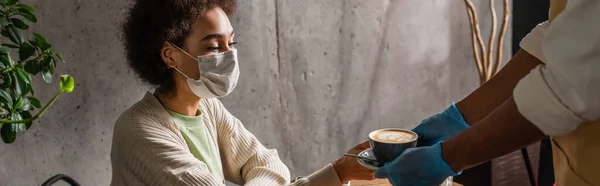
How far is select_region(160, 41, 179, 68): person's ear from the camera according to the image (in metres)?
1.84

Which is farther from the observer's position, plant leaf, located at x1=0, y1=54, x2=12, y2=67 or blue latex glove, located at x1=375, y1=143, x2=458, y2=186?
plant leaf, located at x1=0, y1=54, x2=12, y2=67

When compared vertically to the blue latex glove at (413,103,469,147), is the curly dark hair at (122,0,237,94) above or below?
above

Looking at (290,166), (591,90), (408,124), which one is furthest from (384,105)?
(591,90)

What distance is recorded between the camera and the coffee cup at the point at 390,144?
149 cm

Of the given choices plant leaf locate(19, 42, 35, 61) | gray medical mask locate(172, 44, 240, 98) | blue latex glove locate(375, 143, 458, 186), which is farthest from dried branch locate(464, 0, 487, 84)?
plant leaf locate(19, 42, 35, 61)

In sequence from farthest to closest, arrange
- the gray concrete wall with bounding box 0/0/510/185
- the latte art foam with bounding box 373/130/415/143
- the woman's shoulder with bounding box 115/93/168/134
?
the gray concrete wall with bounding box 0/0/510/185 → the woman's shoulder with bounding box 115/93/168/134 → the latte art foam with bounding box 373/130/415/143

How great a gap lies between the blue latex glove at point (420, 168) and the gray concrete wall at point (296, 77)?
3.82 ft

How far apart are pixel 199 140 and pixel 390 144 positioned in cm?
65

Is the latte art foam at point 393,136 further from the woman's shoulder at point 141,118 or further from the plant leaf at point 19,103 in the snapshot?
the plant leaf at point 19,103

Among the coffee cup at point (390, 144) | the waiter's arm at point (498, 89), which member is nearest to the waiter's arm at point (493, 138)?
the coffee cup at point (390, 144)

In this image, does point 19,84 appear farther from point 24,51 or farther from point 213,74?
point 213,74

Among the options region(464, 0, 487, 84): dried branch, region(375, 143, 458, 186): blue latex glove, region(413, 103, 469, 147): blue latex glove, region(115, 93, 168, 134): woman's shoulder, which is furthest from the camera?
region(464, 0, 487, 84): dried branch

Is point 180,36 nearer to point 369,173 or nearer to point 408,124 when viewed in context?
point 369,173

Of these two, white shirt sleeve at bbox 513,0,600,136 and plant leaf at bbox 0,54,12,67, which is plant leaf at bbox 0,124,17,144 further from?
white shirt sleeve at bbox 513,0,600,136
